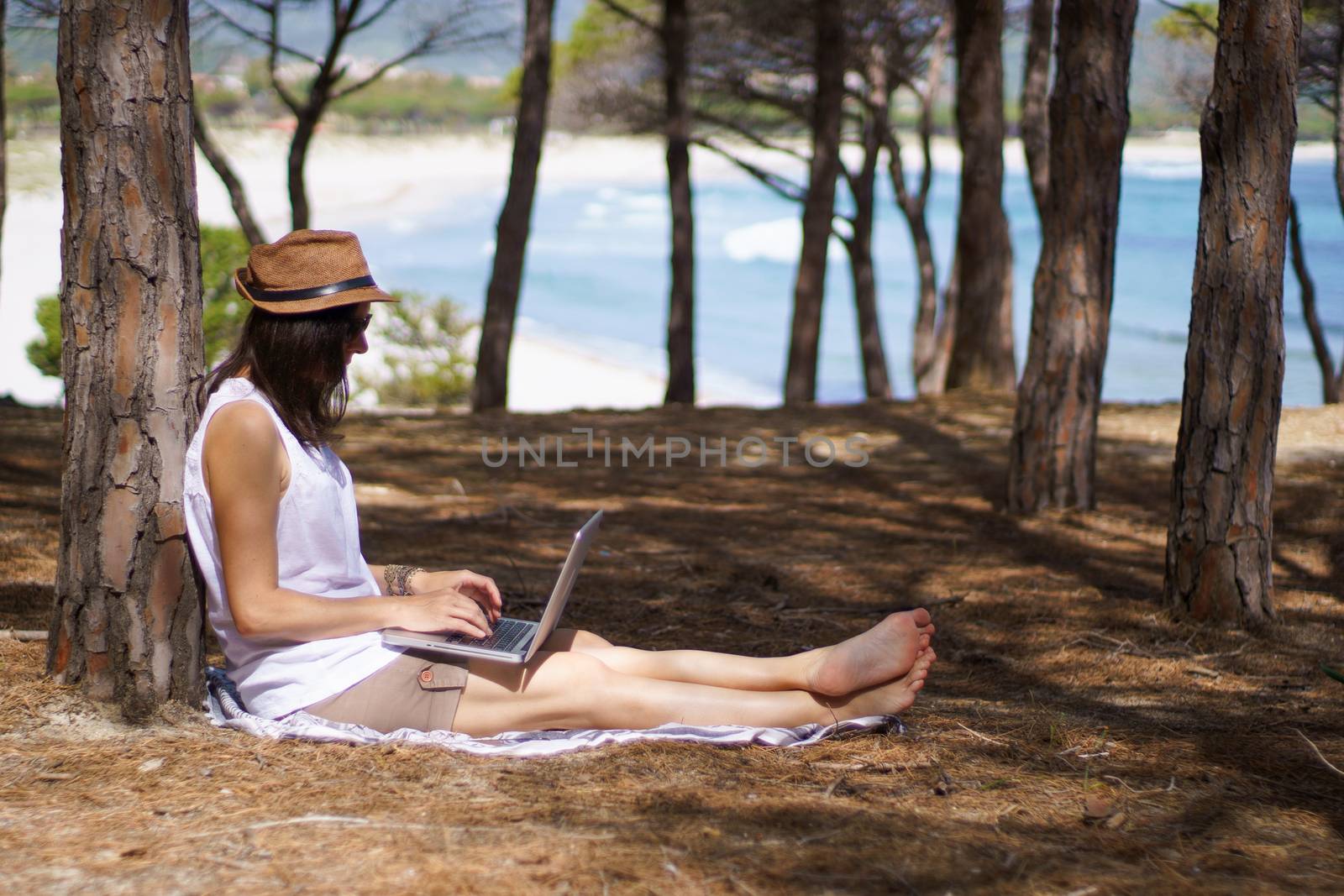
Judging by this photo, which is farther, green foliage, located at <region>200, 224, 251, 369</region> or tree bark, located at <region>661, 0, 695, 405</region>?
green foliage, located at <region>200, 224, 251, 369</region>

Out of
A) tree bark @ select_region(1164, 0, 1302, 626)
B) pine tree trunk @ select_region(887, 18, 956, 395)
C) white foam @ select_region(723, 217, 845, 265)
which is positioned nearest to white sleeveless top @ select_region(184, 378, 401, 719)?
tree bark @ select_region(1164, 0, 1302, 626)

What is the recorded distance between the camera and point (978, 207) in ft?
34.2

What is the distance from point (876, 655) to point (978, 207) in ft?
26.9

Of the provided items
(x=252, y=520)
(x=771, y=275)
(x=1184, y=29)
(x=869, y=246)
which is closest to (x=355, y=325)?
(x=252, y=520)

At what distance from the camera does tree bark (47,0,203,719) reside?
112 inches

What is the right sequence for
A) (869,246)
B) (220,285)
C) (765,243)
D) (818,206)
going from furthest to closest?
(765,243)
(869,246)
(220,285)
(818,206)

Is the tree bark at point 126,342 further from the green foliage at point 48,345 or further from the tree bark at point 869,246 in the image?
the tree bark at point 869,246

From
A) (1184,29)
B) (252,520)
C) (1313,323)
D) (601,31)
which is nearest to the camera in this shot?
(252,520)

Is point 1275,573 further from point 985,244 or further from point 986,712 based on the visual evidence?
point 985,244

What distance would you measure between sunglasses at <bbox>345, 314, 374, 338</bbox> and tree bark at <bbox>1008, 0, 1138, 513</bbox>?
3.93 meters

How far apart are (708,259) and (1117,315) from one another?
797 inches

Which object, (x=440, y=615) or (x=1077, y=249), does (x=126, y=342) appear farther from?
(x=1077, y=249)

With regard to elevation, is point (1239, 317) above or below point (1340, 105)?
below

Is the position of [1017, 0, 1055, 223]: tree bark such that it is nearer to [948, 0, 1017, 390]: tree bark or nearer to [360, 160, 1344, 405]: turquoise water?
[948, 0, 1017, 390]: tree bark
